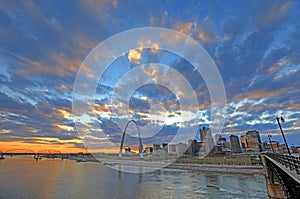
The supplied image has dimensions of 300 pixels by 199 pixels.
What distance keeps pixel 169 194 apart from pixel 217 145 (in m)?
134

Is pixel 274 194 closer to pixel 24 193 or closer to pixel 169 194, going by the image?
pixel 169 194

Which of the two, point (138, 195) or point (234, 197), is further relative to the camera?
point (138, 195)

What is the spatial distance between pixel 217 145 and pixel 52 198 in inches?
5621

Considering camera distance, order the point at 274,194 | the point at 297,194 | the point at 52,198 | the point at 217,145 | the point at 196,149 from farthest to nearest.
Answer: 1. the point at 196,149
2. the point at 217,145
3. the point at 52,198
4. the point at 274,194
5. the point at 297,194

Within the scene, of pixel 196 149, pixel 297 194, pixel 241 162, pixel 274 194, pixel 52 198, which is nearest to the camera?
pixel 297 194

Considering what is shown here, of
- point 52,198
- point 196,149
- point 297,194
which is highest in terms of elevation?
point 196,149

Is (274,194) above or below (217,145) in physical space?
below

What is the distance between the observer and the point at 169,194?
3098 centimetres

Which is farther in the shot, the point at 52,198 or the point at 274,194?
the point at 52,198

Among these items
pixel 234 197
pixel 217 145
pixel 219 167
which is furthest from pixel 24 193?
pixel 217 145

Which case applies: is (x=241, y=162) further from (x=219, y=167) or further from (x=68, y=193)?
(x=68, y=193)

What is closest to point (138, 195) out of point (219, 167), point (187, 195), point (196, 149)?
point (187, 195)

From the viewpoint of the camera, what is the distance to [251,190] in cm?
3275

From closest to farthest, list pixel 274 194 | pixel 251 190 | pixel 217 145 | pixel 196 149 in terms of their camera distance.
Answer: pixel 274 194, pixel 251 190, pixel 217 145, pixel 196 149
